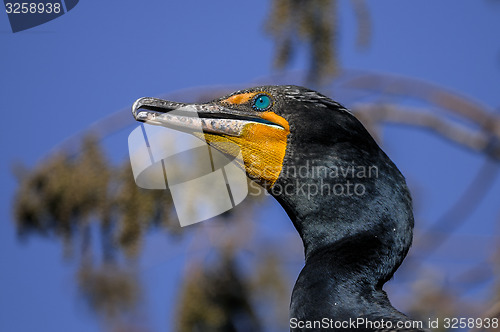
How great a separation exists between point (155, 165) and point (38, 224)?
1482 millimetres

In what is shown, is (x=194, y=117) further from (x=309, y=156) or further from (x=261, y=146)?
(x=309, y=156)

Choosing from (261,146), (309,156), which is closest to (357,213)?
(309,156)

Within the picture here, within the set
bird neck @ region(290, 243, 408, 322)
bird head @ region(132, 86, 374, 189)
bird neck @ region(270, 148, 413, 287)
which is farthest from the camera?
bird head @ region(132, 86, 374, 189)

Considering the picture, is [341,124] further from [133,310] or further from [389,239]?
[133,310]

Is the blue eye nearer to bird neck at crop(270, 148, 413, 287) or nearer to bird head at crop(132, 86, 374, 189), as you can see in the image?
bird head at crop(132, 86, 374, 189)

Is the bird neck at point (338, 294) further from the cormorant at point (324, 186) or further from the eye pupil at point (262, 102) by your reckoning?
the eye pupil at point (262, 102)

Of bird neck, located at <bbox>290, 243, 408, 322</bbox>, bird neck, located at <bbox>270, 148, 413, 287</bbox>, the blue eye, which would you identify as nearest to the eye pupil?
the blue eye

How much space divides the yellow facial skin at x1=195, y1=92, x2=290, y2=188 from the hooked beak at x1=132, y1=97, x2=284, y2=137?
0.03 metres

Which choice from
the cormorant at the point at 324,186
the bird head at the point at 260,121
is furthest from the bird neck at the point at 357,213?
the bird head at the point at 260,121

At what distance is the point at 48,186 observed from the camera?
713cm

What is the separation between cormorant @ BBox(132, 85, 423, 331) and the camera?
3.67 meters

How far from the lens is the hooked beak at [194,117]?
410cm

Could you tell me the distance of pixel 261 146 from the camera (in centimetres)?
414

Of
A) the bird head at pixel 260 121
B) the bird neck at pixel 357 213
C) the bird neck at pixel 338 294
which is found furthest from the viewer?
the bird head at pixel 260 121
